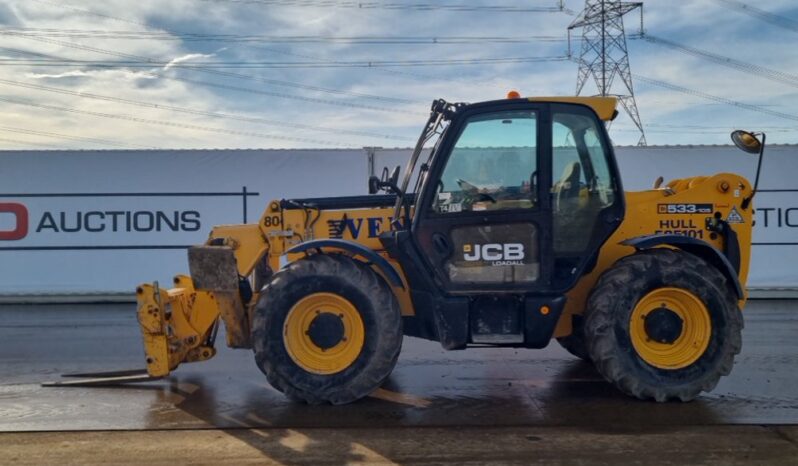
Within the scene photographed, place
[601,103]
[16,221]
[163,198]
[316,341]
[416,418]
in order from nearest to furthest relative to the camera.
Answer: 1. [416,418]
2. [316,341]
3. [601,103]
4. [16,221]
5. [163,198]

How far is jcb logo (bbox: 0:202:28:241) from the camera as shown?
13220mm

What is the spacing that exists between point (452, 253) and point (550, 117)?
139 centimetres

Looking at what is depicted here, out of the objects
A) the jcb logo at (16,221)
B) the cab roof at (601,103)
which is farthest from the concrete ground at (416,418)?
the jcb logo at (16,221)

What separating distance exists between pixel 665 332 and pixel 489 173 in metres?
1.95

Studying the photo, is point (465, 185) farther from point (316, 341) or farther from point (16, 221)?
point (16, 221)

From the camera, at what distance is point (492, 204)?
19.5 feet

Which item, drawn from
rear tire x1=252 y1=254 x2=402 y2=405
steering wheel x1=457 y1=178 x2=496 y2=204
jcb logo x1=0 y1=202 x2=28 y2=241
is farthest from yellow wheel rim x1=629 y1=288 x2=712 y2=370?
jcb logo x1=0 y1=202 x2=28 y2=241

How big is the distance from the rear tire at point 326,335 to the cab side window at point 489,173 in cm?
93

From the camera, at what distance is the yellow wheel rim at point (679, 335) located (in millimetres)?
5895

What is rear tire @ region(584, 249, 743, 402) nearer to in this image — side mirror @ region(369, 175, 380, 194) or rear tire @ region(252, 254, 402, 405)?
rear tire @ region(252, 254, 402, 405)

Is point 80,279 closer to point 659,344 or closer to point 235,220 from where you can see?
point 235,220

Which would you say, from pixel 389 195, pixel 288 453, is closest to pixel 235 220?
pixel 389 195

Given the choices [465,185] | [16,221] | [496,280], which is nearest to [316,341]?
[496,280]

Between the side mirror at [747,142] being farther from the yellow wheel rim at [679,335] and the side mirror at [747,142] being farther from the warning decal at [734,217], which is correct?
the yellow wheel rim at [679,335]
